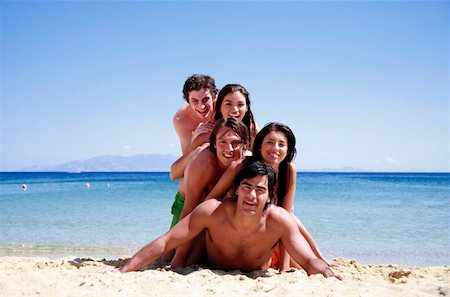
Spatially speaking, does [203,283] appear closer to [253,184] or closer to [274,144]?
[253,184]

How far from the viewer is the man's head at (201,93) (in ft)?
18.7

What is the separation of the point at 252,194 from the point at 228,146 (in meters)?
0.64

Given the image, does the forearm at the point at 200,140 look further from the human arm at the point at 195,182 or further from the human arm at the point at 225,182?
the human arm at the point at 225,182

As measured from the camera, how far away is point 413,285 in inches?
171

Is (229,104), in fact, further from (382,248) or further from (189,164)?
(382,248)

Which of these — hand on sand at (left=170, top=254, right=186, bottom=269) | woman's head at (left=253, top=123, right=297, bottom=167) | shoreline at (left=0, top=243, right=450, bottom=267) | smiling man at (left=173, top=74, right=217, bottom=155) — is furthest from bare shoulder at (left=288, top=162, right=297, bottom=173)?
shoreline at (left=0, top=243, right=450, bottom=267)

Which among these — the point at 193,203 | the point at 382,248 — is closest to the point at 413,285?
the point at 193,203

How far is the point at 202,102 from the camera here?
574 cm

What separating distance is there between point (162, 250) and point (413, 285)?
2.41 m

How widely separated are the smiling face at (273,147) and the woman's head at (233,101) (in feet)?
1.87

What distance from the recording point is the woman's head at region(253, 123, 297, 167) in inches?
189

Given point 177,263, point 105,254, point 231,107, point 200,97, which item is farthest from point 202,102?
point 105,254

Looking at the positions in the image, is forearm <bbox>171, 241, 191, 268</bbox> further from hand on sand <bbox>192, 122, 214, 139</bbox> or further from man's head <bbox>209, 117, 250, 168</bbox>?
hand on sand <bbox>192, 122, 214, 139</bbox>

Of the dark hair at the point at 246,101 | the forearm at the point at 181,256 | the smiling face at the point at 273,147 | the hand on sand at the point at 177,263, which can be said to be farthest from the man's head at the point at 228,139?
the hand on sand at the point at 177,263
